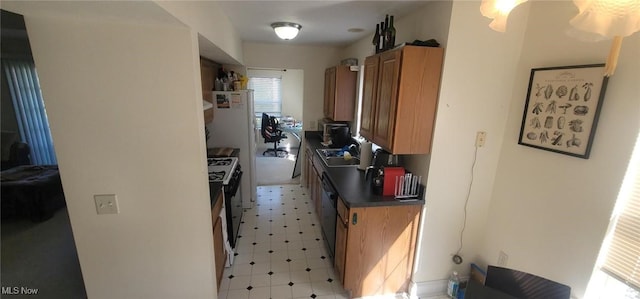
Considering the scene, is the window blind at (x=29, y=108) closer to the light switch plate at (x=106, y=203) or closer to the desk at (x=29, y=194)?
the desk at (x=29, y=194)

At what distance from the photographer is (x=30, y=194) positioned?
3.18 meters

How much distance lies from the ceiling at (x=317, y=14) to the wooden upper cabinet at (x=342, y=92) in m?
0.49

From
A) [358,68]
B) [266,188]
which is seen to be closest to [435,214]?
[358,68]

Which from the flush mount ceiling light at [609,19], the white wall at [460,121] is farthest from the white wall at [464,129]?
the flush mount ceiling light at [609,19]

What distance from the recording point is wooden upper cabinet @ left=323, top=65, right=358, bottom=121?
3.49m

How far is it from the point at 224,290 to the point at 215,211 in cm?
74

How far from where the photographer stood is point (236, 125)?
3361mm

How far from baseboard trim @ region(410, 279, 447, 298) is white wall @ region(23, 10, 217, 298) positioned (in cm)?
168

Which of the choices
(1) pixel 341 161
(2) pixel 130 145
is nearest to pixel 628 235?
(1) pixel 341 161

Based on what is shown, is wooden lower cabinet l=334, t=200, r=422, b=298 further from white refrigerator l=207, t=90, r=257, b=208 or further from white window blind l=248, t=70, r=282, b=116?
white window blind l=248, t=70, r=282, b=116

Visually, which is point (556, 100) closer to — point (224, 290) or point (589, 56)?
point (589, 56)

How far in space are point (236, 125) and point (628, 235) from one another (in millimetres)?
3461

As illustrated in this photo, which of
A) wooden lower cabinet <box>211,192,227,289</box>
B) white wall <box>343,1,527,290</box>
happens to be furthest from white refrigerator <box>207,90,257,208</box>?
white wall <box>343,1,527,290</box>

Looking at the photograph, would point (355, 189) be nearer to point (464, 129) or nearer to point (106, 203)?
point (464, 129)
